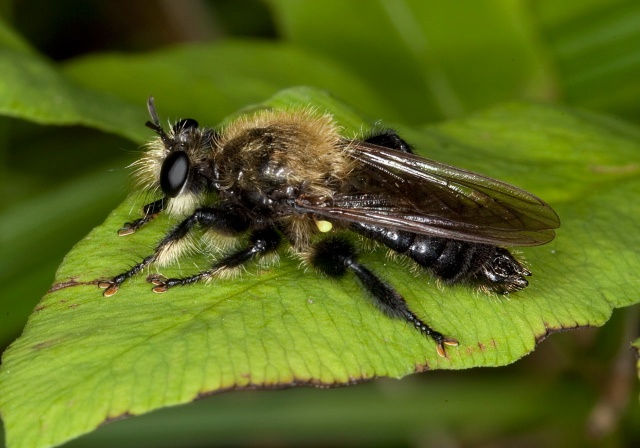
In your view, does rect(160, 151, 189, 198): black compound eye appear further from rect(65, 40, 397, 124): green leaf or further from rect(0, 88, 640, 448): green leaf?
rect(65, 40, 397, 124): green leaf

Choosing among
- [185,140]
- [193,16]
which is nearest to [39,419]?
[185,140]

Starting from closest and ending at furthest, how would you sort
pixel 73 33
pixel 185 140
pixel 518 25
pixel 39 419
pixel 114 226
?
pixel 39 419, pixel 114 226, pixel 185 140, pixel 518 25, pixel 73 33

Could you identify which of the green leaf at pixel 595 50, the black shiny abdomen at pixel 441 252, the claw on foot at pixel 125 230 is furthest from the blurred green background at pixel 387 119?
the black shiny abdomen at pixel 441 252

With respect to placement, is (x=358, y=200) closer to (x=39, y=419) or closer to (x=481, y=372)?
(x=39, y=419)

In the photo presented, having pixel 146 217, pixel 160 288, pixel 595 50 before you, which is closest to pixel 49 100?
pixel 146 217

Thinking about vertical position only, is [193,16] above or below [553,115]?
above

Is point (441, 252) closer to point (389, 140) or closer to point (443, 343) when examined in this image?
point (443, 343)

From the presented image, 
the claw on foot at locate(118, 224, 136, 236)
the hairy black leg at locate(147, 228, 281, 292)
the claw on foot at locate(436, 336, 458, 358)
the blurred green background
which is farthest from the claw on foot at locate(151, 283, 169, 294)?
the blurred green background
